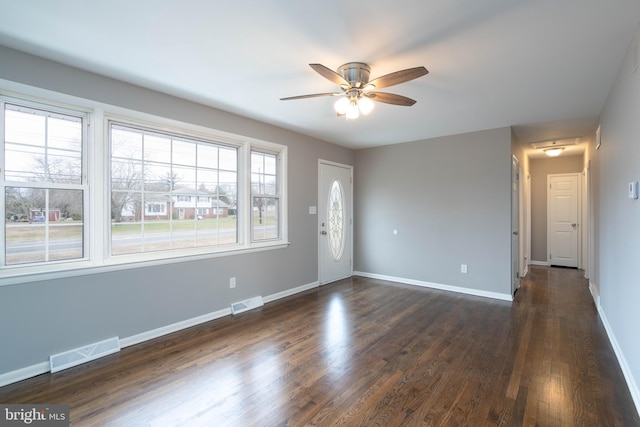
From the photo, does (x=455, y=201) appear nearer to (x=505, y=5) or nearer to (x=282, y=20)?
(x=505, y=5)

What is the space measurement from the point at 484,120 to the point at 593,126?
5.33 feet

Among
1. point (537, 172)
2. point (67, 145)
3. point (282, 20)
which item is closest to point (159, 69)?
point (67, 145)

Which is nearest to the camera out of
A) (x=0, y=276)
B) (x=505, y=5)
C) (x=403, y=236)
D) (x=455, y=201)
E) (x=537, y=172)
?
(x=505, y=5)

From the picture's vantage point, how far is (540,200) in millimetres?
6828

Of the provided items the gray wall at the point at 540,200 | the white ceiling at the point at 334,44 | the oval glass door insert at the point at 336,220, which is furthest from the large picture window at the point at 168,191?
the gray wall at the point at 540,200

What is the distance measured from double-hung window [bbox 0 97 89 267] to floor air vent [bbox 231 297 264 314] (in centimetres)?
165

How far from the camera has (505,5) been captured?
1740 millimetres

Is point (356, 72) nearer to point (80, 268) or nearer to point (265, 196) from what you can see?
point (265, 196)

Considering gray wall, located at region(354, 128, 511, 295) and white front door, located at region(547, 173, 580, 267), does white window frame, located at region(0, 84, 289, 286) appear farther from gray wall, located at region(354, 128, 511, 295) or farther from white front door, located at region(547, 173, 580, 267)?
white front door, located at region(547, 173, 580, 267)

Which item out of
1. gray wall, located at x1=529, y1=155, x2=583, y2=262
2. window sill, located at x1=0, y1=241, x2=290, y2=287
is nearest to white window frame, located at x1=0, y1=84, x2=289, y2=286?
window sill, located at x1=0, y1=241, x2=290, y2=287

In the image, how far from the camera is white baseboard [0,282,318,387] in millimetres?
2230

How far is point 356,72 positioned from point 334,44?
0.35 m

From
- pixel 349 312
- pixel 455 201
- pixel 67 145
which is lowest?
pixel 349 312

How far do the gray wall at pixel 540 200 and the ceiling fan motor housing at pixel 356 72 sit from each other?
20.4ft
